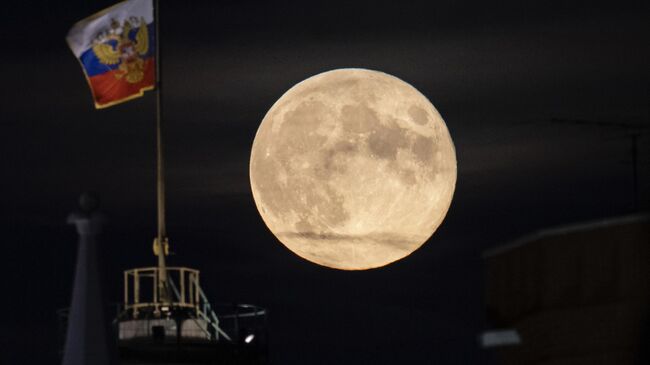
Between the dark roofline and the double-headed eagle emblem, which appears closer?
the dark roofline

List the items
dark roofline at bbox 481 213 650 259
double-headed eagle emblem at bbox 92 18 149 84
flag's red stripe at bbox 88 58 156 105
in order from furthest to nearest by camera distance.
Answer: double-headed eagle emblem at bbox 92 18 149 84, flag's red stripe at bbox 88 58 156 105, dark roofline at bbox 481 213 650 259

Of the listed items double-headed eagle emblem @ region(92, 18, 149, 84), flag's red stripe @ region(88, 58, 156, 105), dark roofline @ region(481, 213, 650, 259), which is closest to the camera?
dark roofline @ region(481, 213, 650, 259)

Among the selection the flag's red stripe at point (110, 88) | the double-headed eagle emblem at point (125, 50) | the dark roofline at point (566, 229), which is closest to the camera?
the dark roofline at point (566, 229)

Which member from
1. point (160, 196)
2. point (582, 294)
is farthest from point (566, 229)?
point (160, 196)

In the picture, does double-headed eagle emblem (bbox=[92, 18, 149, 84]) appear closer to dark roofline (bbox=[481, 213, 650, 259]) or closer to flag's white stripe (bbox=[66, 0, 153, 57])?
flag's white stripe (bbox=[66, 0, 153, 57])

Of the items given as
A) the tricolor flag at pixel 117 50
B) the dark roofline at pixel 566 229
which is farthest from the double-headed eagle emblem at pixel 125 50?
the dark roofline at pixel 566 229

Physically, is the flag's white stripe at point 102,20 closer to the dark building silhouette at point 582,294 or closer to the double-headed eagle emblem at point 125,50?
the double-headed eagle emblem at point 125,50

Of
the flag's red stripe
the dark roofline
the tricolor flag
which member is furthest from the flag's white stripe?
the dark roofline
